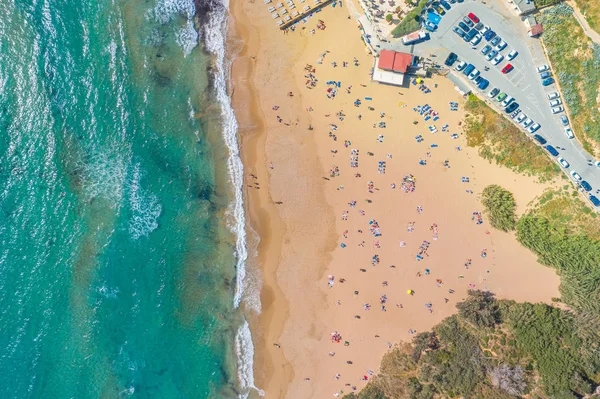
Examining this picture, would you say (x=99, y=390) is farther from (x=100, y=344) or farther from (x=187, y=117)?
(x=187, y=117)

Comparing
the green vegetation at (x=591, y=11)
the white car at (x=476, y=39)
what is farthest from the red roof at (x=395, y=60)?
the green vegetation at (x=591, y=11)

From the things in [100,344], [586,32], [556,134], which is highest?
[586,32]

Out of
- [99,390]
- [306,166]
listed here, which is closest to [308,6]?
[306,166]

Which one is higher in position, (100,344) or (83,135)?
(83,135)

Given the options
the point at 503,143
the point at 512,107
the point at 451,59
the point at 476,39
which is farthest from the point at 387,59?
the point at 503,143

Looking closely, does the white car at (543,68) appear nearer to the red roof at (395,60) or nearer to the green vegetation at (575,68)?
the green vegetation at (575,68)

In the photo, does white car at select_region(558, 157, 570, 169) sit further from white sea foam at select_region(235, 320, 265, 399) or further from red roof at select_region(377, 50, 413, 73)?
white sea foam at select_region(235, 320, 265, 399)
